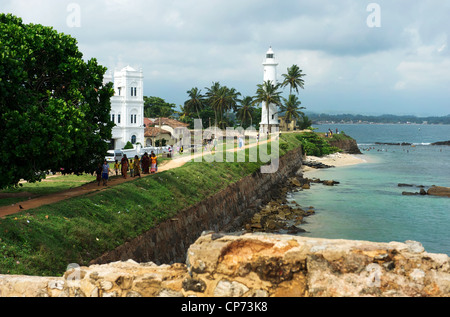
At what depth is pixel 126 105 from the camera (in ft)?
192

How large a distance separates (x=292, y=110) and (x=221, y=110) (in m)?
16.6

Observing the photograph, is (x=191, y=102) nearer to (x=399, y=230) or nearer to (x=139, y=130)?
(x=139, y=130)

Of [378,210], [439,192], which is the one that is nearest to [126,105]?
[378,210]

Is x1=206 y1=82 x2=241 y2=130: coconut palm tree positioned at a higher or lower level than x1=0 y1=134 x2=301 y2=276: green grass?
higher

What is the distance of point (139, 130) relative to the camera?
2386 inches

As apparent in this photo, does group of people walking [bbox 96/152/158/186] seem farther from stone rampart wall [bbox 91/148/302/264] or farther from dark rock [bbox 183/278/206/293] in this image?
dark rock [bbox 183/278/206/293]

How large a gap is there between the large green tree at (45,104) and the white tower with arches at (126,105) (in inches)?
1400

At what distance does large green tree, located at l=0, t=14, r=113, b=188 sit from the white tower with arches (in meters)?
35.5

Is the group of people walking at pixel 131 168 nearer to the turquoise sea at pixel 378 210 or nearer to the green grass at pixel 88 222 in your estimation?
the green grass at pixel 88 222

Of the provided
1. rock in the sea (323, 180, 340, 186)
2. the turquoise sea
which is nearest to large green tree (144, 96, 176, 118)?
the turquoise sea

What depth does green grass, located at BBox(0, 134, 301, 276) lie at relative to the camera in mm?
13125

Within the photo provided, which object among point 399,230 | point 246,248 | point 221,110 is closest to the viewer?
point 246,248

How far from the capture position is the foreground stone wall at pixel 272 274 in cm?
620
